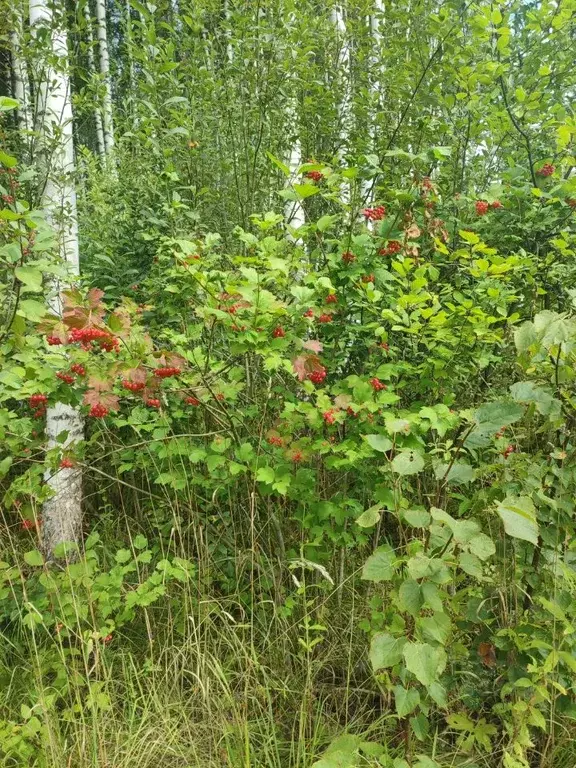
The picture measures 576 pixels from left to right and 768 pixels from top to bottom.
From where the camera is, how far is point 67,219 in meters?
2.58

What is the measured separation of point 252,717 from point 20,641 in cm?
107

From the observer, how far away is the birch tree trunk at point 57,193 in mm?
2422

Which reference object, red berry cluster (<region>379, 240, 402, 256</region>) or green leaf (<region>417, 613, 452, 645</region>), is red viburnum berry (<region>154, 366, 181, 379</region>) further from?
green leaf (<region>417, 613, 452, 645</region>)

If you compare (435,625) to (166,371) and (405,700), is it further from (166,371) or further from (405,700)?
(166,371)

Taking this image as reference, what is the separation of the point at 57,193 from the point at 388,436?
6.69 ft

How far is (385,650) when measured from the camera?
3.91ft

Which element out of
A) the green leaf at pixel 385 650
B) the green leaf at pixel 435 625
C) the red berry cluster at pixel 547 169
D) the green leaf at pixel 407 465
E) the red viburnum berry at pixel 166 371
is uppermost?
the red berry cluster at pixel 547 169

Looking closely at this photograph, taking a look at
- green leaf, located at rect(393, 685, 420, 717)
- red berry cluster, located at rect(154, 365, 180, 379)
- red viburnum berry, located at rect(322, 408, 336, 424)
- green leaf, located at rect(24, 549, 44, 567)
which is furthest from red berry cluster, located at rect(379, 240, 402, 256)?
green leaf, located at rect(24, 549, 44, 567)

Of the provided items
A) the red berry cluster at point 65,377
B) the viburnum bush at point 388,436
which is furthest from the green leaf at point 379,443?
the red berry cluster at point 65,377

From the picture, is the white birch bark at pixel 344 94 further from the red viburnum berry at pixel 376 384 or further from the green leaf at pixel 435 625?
the green leaf at pixel 435 625

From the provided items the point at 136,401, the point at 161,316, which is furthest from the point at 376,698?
the point at 161,316

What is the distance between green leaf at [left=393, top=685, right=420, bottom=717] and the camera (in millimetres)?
1228

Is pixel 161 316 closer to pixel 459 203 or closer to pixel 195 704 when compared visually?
pixel 459 203

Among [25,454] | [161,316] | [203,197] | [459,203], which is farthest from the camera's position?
[203,197]
